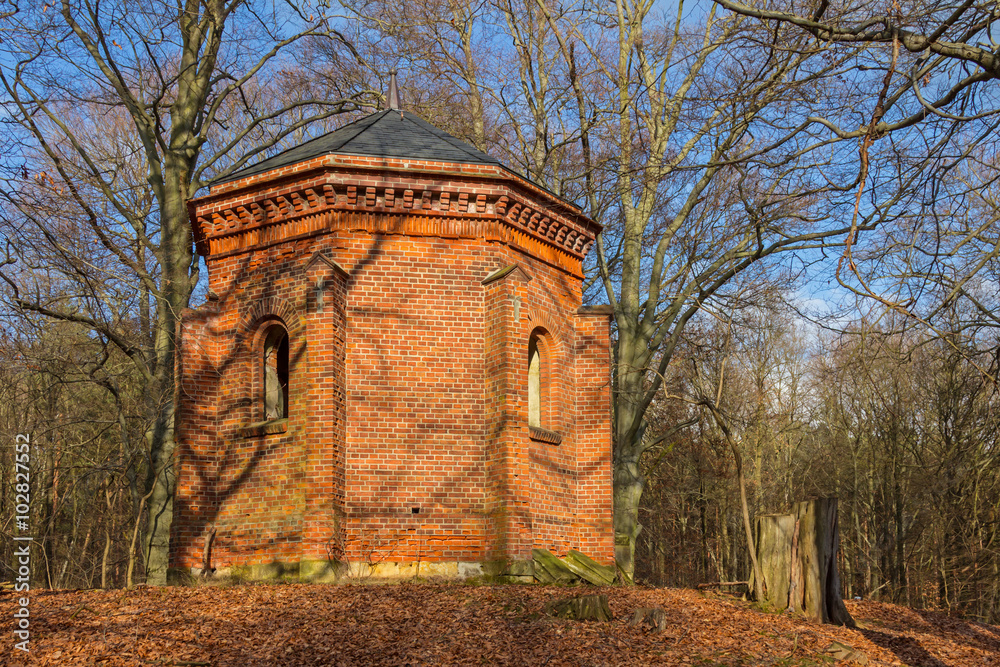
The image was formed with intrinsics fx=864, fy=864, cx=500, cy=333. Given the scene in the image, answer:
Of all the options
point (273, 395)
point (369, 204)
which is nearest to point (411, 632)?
point (273, 395)

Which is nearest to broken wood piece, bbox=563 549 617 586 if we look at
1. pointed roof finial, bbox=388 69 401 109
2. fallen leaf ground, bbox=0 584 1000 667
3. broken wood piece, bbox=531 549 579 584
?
broken wood piece, bbox=531 549 579 584

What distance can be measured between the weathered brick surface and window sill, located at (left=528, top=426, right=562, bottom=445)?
27mm

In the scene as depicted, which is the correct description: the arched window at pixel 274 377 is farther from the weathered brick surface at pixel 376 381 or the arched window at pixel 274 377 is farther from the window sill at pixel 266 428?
the window sill at pixel 266 428

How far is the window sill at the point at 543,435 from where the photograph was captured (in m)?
13.0

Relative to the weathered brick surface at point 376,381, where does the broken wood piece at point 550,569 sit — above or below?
below

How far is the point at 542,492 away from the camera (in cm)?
1289

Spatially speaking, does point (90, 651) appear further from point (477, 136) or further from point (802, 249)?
point (477, 136)

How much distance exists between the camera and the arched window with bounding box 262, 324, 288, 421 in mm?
13195

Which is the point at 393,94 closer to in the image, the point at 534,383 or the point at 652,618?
the point at 534,383

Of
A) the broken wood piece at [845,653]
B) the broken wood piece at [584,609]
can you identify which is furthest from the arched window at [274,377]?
the broken wood piece at [845,653]

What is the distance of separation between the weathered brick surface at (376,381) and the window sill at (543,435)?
3 centimetres

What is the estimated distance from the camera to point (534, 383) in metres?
13.9

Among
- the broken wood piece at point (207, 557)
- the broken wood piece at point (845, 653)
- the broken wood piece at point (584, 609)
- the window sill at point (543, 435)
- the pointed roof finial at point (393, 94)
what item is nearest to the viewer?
the broken wood piece at point (845, 653)

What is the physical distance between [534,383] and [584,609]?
529cm
